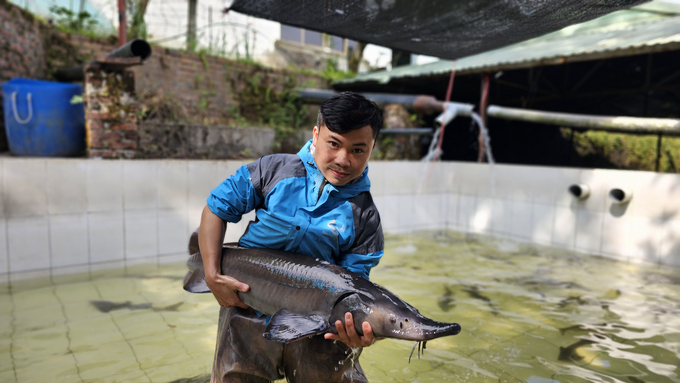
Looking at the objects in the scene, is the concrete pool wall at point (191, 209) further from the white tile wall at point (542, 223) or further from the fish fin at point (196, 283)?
the fish fin at point (196, 283)

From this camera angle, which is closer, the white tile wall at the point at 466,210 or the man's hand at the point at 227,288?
the man's hand at the point at 227,288

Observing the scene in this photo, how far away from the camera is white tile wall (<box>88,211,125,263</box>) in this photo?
4.66m

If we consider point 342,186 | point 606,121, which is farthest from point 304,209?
point 606,121

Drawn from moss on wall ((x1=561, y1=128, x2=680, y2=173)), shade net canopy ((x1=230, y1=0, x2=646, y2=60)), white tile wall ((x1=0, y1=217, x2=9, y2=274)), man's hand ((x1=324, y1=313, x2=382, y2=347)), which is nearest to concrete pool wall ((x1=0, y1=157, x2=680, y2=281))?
white tile wall ((x1=0, y1=217, x2=9, y2=274))

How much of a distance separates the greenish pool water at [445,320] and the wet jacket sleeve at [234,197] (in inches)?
56.1

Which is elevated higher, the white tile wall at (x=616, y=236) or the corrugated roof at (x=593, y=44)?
the corrugated roof at (x=593, y=44)

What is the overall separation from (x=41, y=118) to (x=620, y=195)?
24.3 feet

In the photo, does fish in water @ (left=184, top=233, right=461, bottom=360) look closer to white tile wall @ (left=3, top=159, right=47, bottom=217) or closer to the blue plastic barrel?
white tile wall @ (left=3, top=159, right=47, bottom=217)

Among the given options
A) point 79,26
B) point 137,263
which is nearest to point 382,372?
point 137,263

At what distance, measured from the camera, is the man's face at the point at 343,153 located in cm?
154

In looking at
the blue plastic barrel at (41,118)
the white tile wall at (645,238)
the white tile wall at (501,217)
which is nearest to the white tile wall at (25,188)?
the blue plastic barrel at (41,118)

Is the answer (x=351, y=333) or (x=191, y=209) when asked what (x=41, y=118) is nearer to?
(x=191, y=209)

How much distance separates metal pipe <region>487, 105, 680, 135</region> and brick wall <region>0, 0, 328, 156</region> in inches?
210

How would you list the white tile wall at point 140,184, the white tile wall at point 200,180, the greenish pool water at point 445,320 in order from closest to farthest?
the greenish pool water at point 445,320, the white tile wall at point 140,184, the white tile wall at point 200,180
